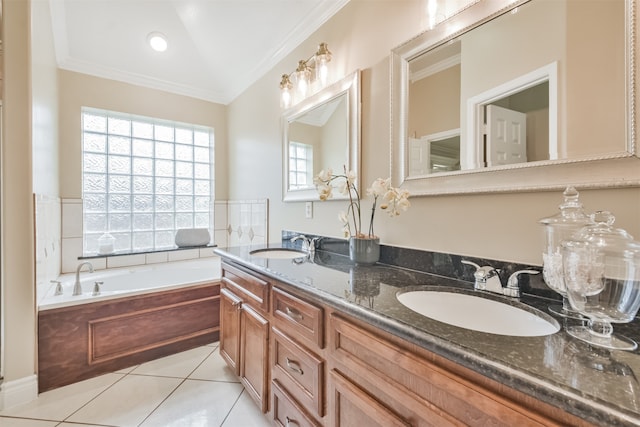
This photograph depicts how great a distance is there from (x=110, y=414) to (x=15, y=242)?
1.08m

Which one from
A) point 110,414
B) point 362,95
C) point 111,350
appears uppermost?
point 362,95

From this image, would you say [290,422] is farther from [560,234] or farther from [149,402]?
[560,234]

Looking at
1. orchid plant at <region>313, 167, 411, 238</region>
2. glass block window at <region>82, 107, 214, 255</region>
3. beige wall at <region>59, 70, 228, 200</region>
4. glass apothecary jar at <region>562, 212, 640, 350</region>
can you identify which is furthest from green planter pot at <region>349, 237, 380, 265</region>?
beige wall at <region>59, 70, 228, 200</region>

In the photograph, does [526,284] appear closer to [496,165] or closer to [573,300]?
[573,300]

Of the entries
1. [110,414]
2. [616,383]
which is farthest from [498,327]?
[110,414]

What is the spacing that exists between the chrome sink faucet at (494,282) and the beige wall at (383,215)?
0.08 meters

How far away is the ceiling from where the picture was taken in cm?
215

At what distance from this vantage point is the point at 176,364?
79.4 inches

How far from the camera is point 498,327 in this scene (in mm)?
865

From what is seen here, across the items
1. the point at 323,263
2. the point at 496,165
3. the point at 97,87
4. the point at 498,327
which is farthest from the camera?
the point at 97,87

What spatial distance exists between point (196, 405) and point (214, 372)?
12.8 inches

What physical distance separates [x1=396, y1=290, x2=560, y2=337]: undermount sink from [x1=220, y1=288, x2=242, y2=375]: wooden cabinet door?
1026mm

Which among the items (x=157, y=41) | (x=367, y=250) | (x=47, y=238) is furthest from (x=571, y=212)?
(x=157, y=41)

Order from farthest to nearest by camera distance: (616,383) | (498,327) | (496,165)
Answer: (496,165), (498,327), (616,383)
